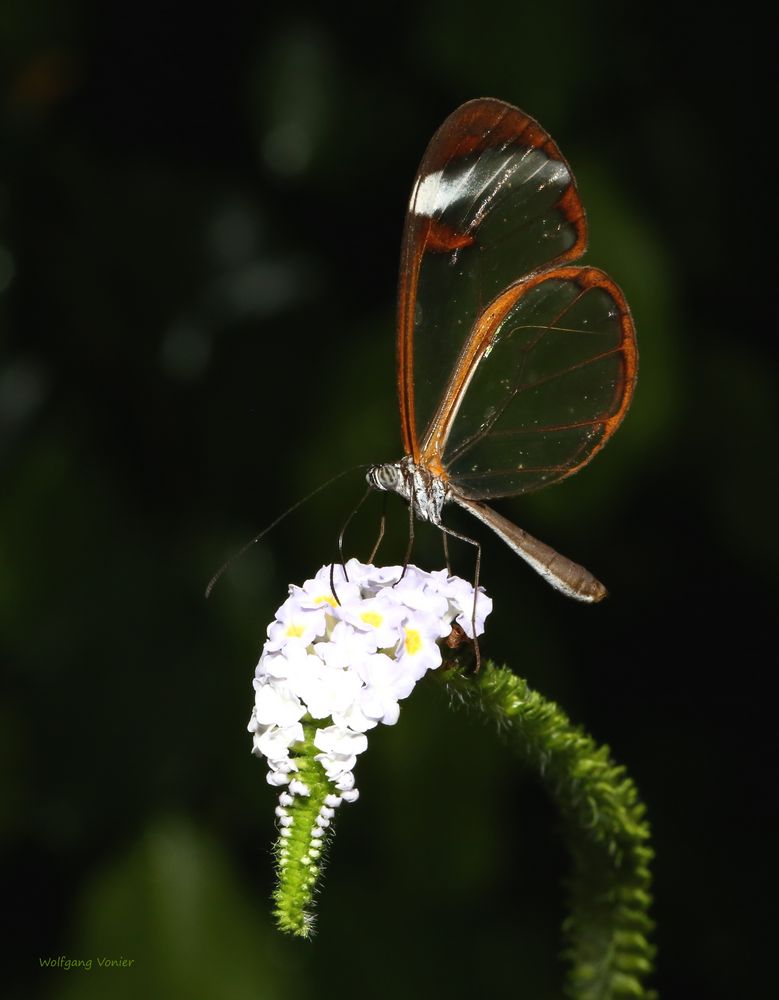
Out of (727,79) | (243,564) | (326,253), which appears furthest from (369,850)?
(727,79)

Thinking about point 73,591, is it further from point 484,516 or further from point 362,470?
point 484,516

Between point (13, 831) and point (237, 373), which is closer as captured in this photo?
point (13, 831)

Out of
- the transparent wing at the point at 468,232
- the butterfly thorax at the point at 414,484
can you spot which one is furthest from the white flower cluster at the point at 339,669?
the transparent wing at the point at 468,232

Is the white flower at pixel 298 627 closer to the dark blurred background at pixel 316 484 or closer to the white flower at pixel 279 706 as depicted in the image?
the white flower at pixel 279 706

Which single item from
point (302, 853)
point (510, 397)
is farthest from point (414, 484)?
point (302, 853)

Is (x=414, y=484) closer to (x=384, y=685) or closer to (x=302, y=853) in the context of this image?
(x=384, y=685)

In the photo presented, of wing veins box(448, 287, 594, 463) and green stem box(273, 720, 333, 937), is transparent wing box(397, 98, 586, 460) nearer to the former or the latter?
wing veins box(448, 287, 594, 463)
